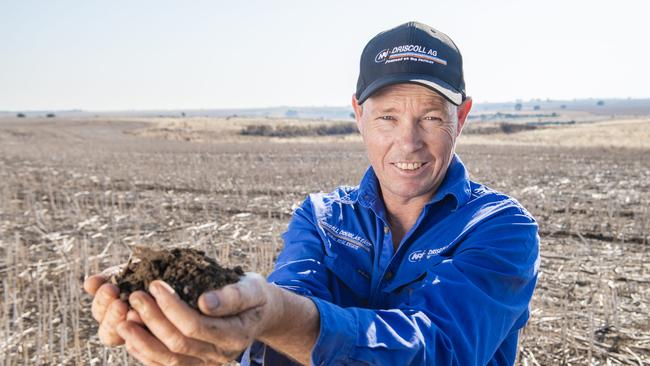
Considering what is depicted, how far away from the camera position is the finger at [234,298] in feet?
4.65

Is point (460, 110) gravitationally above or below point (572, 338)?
above

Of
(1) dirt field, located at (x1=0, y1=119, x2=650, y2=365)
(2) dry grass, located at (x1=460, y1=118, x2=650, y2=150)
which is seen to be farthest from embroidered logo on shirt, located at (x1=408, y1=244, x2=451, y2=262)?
(2) dry grass, located at (x1=460, y1=118, x2=650, y2=150)

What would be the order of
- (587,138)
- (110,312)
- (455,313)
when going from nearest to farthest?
(110,312) → (455,313) → (587,138)

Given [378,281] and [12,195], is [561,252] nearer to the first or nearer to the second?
[378,281]

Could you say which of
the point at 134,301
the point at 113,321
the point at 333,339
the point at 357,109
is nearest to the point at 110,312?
the point at 113,321

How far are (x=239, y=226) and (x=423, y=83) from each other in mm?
7306

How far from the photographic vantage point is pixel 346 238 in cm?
248

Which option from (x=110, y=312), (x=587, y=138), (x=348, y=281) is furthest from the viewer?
(x=587, y=138)

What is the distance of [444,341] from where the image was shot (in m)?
1.84

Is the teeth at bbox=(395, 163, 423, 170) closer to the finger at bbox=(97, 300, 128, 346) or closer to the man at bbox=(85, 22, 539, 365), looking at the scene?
the man at bbox=(85, 22, 539, 365)

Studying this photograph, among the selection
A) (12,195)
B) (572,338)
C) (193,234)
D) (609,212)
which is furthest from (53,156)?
(572,338)

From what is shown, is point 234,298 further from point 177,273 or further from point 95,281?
point 95,281

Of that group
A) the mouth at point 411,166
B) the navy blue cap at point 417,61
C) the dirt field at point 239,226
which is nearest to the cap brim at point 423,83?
the navy blue cap at point 417,61

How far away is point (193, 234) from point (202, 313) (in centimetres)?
742
